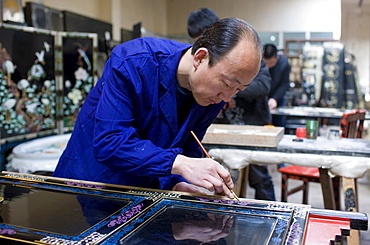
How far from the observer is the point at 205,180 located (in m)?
1.14

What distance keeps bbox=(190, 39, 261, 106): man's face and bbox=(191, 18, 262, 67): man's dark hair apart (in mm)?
13

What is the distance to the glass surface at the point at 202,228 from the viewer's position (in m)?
0.91

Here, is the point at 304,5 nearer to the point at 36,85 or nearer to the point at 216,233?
the point at 36,85

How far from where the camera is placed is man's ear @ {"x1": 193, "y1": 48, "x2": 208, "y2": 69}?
116 centimetres

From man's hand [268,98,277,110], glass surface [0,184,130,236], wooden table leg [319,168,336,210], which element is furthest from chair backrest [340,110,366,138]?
glass surface [0,184,130,236]

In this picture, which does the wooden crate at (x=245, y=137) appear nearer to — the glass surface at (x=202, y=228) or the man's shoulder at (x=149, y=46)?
the man's shoulder at (x=149, y=46)

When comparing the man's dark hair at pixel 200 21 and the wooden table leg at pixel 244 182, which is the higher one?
the man's dark hair at pixel 200 21

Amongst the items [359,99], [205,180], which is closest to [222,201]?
[205,180]

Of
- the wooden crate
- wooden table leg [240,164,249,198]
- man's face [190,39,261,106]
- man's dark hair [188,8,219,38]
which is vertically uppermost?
man's dark hair [188,8,219,38]

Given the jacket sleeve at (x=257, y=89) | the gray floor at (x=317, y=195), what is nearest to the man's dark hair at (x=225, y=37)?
the jacket sleeve at (x=257, y=89)

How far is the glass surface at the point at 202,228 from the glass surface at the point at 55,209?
5.5 inches

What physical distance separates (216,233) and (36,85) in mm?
2368

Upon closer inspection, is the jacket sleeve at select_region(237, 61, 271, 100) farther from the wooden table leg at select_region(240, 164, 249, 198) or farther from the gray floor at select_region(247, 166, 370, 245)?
the gray floor at select_region(247, 166, 370, 245)

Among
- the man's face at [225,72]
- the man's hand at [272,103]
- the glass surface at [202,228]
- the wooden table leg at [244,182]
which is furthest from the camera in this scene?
the man's hand at [272,103]
